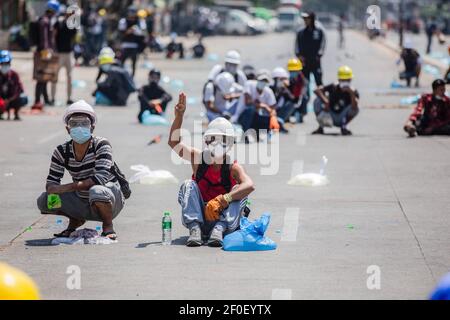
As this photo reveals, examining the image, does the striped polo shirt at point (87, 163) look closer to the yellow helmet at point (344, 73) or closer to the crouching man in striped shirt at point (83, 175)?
the crouching man in striped shirt at point (83, 175)

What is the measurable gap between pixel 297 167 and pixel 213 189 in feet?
19.1

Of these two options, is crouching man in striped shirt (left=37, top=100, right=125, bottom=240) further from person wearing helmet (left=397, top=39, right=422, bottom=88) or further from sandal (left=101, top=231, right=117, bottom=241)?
person wearing helmet (left=397, top=39, right=422, bottom=88)

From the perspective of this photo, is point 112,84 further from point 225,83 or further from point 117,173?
point 117,173

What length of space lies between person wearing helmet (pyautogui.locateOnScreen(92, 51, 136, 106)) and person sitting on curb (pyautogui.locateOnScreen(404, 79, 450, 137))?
7698mm

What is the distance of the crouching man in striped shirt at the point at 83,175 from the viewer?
11.4 metres

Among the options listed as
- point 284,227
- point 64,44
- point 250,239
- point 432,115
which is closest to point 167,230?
point 250,239

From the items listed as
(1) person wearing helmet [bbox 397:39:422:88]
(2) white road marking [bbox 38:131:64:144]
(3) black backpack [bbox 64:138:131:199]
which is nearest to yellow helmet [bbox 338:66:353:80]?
(2) white road marking [bbox 38:131:64:144]

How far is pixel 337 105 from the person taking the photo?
21.4 m

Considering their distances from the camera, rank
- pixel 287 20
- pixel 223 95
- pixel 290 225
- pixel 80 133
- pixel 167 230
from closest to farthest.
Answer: pixel 167 230, pixel 80 133, pixel 290 225, pixel 223 95, pixel 287 20

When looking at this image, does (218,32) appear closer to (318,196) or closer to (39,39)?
(39,39)

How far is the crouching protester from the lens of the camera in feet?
36.8

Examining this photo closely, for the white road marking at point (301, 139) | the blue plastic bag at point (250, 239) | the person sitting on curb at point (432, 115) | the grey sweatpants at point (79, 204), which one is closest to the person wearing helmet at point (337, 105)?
the white road marking at point (301, 139)
